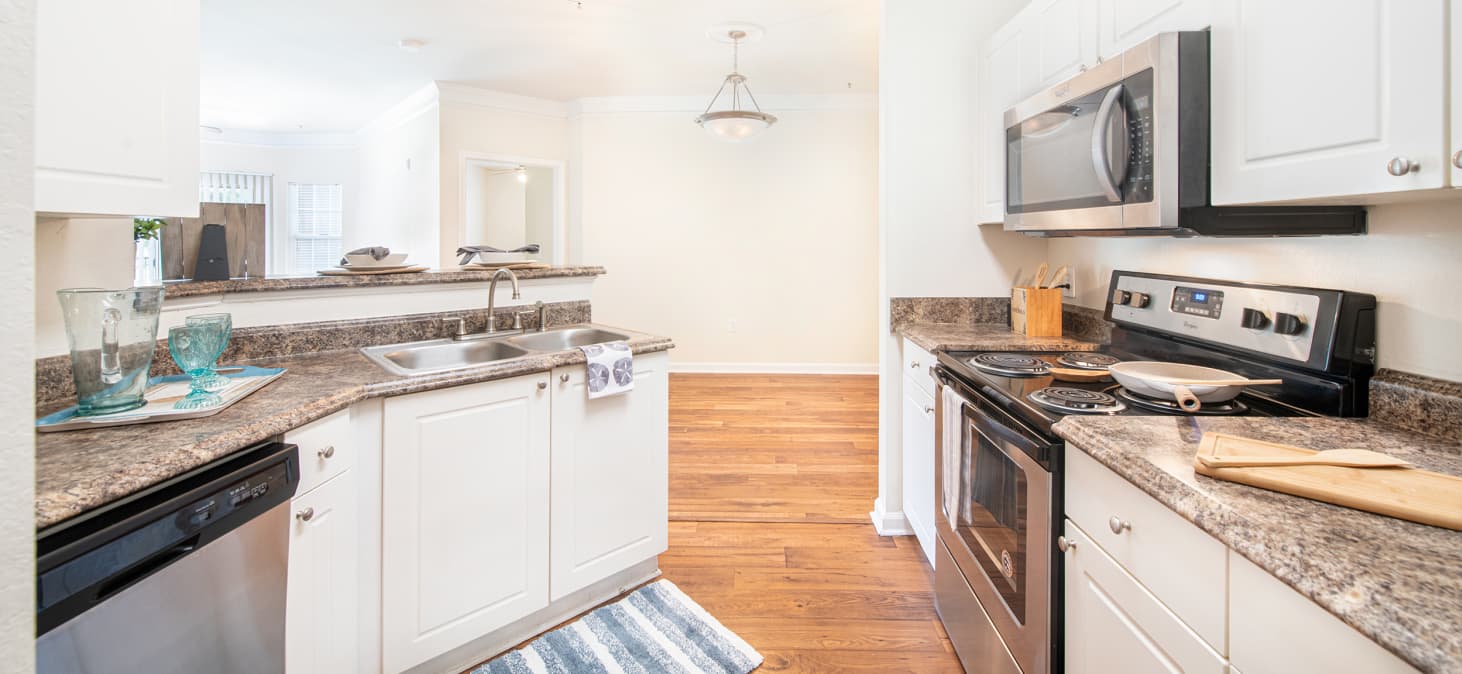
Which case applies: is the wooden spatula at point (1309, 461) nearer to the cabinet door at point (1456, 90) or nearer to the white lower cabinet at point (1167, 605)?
the white lower cabinet at point (1167, 605)

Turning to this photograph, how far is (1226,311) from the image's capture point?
62.0 inches

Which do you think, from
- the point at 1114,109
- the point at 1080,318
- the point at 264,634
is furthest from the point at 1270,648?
the point at 1080,318

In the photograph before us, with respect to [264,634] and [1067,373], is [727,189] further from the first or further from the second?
[264,634]

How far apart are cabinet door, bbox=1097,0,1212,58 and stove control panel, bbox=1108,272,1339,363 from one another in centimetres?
62

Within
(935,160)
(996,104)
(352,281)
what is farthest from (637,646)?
(996,104)

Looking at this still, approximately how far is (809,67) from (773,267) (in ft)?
6.01

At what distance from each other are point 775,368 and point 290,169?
23.1 feet

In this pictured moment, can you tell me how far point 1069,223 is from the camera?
6.16ft

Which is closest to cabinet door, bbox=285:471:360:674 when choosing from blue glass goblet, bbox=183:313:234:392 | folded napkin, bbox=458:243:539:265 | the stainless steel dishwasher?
the stainless steel dishwasher

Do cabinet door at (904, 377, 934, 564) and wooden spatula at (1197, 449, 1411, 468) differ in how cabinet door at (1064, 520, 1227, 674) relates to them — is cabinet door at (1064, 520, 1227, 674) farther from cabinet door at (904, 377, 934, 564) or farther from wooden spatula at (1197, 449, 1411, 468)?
cabinet door at (904, 377, 934, 564)

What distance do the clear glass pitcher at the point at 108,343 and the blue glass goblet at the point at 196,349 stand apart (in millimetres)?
124

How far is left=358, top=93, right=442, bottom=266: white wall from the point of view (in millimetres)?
5980

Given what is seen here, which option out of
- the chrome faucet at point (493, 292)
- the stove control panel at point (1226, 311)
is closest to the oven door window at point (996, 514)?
the stove control panel at point (1226, 311)

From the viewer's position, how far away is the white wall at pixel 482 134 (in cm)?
580
